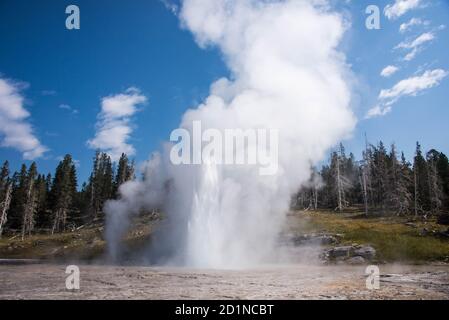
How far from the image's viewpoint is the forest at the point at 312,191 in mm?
74250

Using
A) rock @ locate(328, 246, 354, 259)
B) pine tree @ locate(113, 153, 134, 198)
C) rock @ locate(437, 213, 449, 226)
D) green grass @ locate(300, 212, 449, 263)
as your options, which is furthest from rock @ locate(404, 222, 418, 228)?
pine tree @ locate(113, 153, 134, 198)

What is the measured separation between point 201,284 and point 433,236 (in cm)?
3973

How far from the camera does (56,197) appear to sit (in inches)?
Result: 3548

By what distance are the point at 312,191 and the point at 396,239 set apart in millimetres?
54495

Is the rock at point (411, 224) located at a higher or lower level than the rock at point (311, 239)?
higher

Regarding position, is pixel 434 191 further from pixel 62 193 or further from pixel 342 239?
pixel 62 193

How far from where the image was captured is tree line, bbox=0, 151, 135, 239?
84.6 meters

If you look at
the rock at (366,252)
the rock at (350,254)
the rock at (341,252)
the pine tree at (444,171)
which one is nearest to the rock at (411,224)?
the rock at (350,254)

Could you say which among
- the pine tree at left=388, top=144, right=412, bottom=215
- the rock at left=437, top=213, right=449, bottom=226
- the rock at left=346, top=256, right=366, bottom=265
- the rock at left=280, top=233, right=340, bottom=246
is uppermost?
the pine tree at left=388, top=144, right=412, bottom=215

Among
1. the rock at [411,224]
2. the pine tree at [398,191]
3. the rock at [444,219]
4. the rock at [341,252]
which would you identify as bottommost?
the rock at [341,252]

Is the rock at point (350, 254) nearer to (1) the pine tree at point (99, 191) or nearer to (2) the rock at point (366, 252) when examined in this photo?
(2) the rock at point (366, 252)

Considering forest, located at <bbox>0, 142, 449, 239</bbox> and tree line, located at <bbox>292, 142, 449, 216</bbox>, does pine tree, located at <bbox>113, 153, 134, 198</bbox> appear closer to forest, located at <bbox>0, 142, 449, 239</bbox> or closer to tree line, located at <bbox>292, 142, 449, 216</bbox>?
forest, located at <bbox>0, 142, 449, 239</bbox>

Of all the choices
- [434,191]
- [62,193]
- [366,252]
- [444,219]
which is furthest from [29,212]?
[434,191]

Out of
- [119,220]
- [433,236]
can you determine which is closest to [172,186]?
[119,220]
